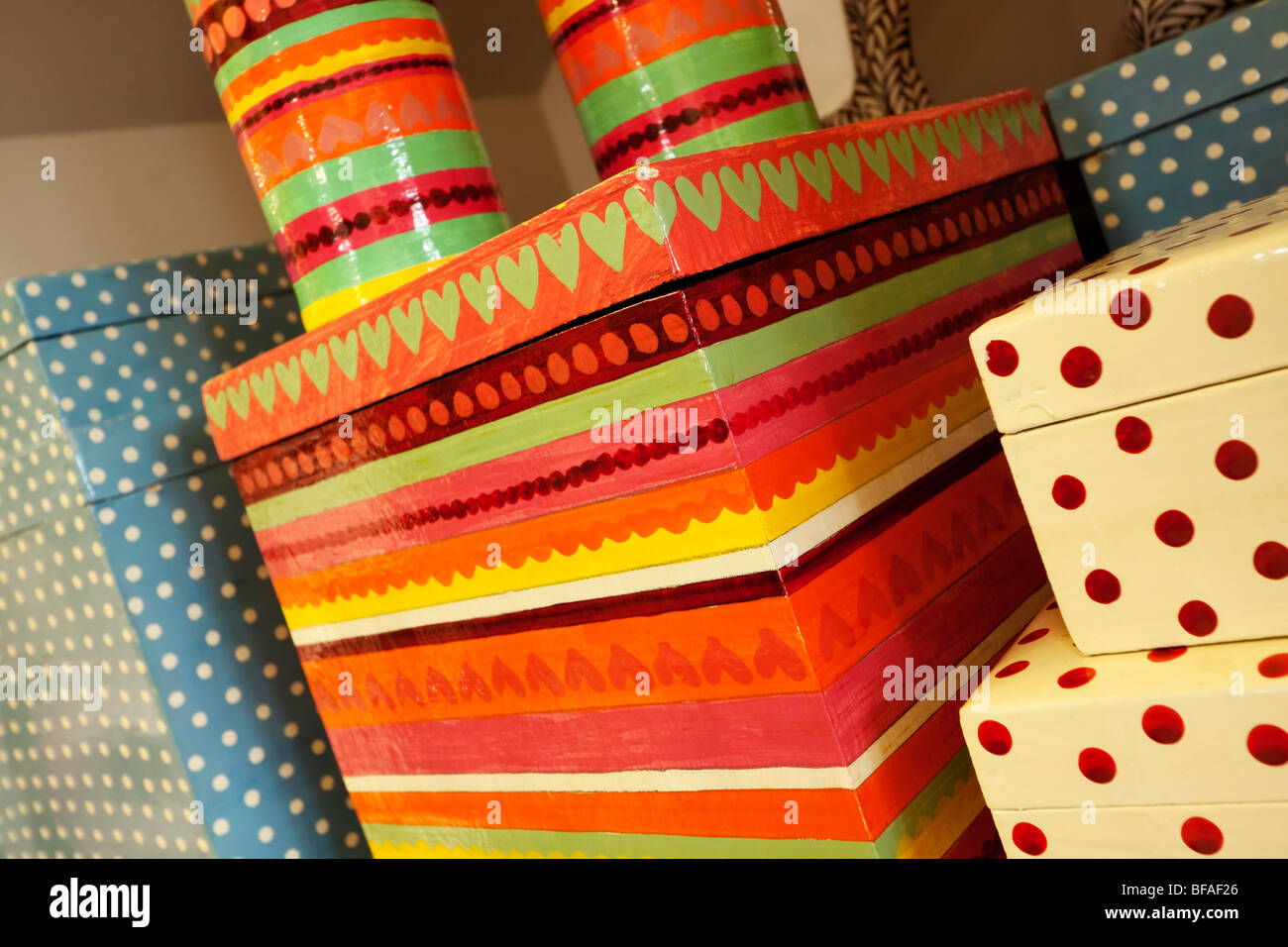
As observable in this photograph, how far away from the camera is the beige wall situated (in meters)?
1.01

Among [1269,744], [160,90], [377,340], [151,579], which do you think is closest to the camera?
[1269,744]

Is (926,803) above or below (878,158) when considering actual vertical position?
below

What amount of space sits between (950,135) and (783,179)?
181 mm

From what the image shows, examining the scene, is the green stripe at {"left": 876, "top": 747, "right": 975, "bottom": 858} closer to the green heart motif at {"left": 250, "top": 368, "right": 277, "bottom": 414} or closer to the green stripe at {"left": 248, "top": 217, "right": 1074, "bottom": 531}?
the green stripe at {"left": 248, "top": 217, "right": 1074, "bottom": 531}

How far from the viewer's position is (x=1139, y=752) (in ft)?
1.32

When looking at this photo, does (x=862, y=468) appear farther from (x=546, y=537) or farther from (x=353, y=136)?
(x=353, y=136)

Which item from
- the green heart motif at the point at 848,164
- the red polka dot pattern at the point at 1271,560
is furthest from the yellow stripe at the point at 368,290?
the red polka dot pattern at the point at 1271,560

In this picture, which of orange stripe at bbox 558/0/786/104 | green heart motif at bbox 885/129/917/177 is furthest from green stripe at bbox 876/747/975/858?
orange stripe at bbox 558/0/786/104

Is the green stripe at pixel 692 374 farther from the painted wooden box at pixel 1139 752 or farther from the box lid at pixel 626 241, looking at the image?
the painted wooden box at pixel 1139 752

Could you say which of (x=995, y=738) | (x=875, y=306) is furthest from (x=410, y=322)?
(x=995, y=738)

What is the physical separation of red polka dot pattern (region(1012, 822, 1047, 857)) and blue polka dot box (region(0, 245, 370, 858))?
605 millimetres

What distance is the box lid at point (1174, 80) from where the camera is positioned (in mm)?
654
